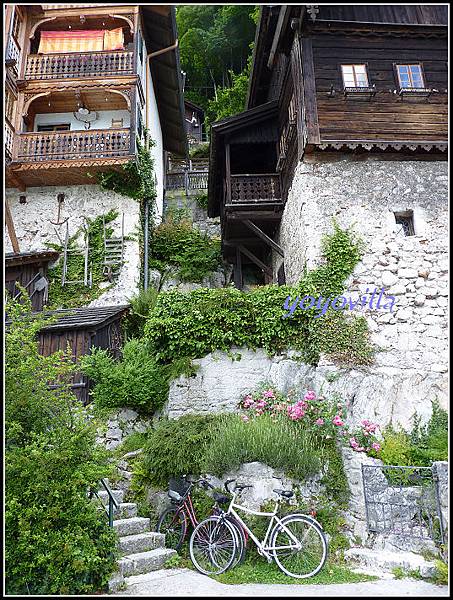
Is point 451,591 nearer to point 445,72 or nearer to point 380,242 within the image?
point 380,242

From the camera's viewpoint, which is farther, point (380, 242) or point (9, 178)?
point (9, 178)

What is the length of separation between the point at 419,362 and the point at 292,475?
4.40m

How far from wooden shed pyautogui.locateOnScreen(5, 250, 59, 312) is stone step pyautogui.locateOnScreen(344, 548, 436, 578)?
35.9 ft

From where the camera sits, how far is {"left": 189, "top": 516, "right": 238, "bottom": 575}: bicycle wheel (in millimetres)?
6492

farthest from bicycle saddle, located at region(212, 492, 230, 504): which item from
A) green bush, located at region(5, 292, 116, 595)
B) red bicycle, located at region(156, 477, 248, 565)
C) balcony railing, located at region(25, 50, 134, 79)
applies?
balcony railing, located at region(25, 50, 134, 79)

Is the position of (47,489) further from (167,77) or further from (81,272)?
(167,77)

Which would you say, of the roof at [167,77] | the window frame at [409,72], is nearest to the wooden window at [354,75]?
the window frame at [409,72]

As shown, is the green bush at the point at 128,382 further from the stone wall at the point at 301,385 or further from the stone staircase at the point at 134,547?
the stone staircase at the point at 134,547

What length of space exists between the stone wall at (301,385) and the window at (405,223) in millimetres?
3401

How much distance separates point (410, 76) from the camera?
1238 centimetres

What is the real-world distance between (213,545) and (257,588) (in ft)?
3.09

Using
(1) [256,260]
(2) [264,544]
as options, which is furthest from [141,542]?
(1) [256,260]

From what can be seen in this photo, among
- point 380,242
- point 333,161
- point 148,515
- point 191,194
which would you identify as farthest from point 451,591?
point 191,194

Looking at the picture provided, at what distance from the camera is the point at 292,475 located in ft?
25.4
